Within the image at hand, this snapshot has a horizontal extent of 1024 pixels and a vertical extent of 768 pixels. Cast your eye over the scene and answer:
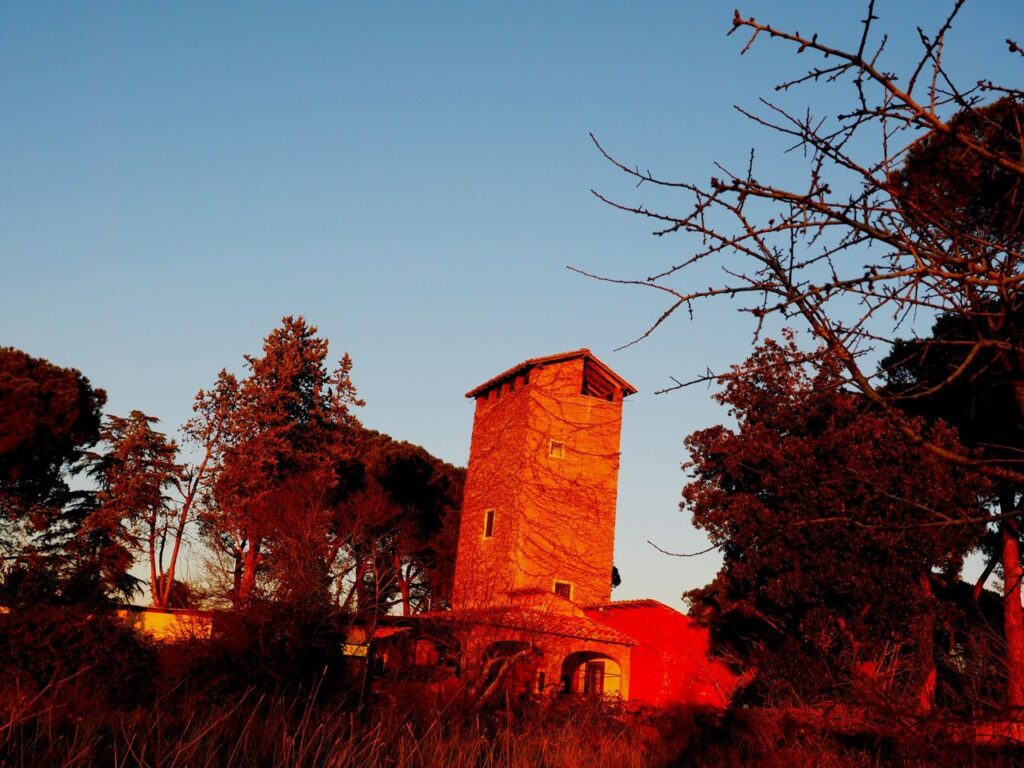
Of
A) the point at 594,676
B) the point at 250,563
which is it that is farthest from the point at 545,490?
the point at 250,563

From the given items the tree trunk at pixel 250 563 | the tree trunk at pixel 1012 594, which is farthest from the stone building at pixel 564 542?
the tree trunk at pixel 250 563

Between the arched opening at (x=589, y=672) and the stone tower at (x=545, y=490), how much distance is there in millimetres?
1717

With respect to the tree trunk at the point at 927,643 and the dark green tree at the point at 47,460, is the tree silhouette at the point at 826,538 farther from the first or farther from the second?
the dark green tree at the point at 47,460

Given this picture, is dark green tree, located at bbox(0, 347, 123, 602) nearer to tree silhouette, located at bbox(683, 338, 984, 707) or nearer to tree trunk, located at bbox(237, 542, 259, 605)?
tree trunk, located at bbox(237, 542, 259, 605)

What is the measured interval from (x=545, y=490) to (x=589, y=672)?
4.91 metres

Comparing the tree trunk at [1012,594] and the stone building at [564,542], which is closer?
the tree trunk at [1012,594]

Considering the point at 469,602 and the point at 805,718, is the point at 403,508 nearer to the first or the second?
the point at 469,602

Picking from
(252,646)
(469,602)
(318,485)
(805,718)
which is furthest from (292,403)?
(805,718)

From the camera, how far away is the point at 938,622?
19.2 meters

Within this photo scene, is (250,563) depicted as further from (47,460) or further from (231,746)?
(231,746)

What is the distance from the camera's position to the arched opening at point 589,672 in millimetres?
22641

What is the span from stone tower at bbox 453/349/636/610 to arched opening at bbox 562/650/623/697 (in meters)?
1.72

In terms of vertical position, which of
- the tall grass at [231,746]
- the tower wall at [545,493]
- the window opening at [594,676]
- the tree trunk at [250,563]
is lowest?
the tall grass at [231,746]

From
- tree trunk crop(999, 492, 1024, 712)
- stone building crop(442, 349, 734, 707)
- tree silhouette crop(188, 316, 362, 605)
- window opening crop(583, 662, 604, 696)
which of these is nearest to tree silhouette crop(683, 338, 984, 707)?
tree trunk crop(999, 492, 1024, 712)
